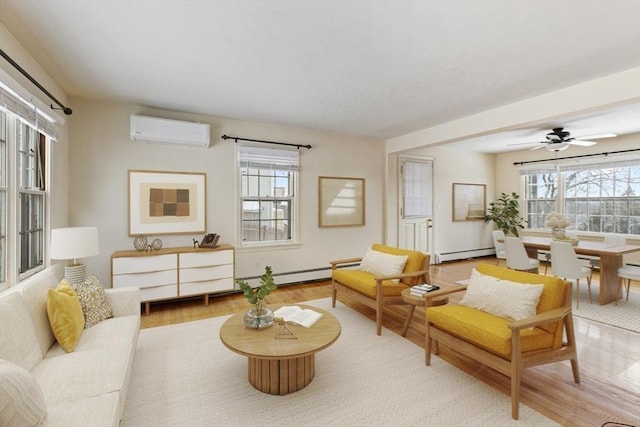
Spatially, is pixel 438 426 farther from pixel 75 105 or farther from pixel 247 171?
pixel 75 105

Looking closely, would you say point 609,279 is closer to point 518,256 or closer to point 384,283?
point 518,256

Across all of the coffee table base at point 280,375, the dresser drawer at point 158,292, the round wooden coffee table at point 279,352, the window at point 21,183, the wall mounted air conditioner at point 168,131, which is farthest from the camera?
the wall mounted air conditioner at point 168,131

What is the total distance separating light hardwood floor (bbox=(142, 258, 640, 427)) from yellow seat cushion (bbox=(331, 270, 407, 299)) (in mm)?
382

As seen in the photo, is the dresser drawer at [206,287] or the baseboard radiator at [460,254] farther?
the baseboard radiator at [460,254]

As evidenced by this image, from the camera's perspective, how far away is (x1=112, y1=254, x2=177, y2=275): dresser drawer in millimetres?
3615

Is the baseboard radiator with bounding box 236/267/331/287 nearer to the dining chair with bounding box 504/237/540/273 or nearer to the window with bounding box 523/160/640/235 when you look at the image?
the dining chair with bounding box 504/237/540/273

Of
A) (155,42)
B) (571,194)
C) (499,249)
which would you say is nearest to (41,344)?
(155,42)

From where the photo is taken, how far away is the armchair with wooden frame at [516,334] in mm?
1966

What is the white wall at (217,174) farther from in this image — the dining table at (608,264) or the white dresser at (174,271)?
the dining table at (608,264)

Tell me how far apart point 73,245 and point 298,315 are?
2.08m

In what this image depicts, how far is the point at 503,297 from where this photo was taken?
2.35m

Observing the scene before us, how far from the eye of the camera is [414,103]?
12.5 ft

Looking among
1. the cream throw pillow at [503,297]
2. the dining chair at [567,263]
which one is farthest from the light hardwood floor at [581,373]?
the dining chair at [567,263]

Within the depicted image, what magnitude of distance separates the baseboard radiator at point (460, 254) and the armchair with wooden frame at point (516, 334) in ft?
14.4
